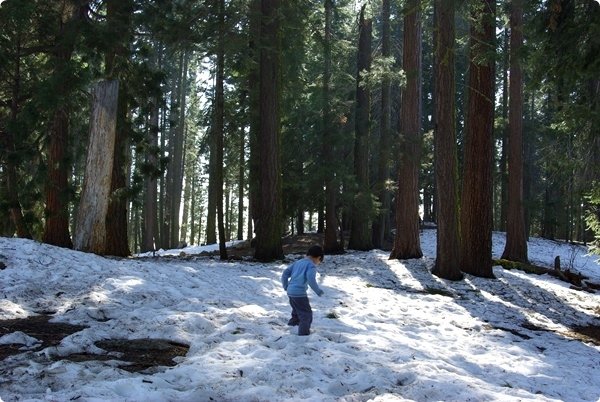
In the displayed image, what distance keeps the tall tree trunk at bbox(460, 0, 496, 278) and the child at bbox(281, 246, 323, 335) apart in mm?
8004

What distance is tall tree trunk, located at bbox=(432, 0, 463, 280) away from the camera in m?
12.6

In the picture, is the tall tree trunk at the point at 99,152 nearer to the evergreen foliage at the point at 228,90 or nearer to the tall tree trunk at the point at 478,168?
the evergreen foliage at the point at 228,90

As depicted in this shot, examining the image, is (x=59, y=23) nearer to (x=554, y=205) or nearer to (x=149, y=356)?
(x=149, y=356)

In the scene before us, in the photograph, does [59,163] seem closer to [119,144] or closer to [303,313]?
[119,144]

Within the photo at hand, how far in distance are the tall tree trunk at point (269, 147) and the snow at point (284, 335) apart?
211 centimetres

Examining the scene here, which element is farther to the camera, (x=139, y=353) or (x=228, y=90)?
(x=228, y=90)

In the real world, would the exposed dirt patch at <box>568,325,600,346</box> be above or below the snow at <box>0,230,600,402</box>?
below

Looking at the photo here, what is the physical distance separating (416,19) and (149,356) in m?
13.7

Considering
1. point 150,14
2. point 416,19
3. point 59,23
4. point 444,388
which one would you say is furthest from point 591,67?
point 59,23

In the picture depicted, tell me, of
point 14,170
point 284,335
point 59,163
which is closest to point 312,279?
point 284,335

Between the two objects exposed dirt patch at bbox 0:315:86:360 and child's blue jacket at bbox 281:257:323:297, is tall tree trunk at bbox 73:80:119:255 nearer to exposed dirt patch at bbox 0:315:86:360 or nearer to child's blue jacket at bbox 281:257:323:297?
exposed dirt patch at bbox 0:315:86:360

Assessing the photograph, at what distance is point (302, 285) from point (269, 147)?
8828mm

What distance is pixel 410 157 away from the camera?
1636cm

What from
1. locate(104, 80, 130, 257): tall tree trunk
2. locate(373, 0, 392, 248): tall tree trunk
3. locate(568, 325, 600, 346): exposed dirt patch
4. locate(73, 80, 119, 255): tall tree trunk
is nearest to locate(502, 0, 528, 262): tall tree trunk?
locate(373, 0, 392, 248): tall tree trunk
